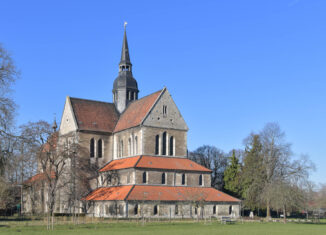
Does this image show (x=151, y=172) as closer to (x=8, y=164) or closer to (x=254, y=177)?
(x=254, y=177)

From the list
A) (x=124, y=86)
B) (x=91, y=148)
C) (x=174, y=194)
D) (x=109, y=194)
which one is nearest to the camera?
(x=174, y=194)

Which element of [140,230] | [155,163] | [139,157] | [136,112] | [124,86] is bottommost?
[140,230]

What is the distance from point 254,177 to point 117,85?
91.9 feet

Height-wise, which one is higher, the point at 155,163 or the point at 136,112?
the point at 136,112

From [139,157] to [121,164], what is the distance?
3.40 meters

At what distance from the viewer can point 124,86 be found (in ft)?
253

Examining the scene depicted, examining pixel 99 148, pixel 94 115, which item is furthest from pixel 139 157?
pixel 94 115

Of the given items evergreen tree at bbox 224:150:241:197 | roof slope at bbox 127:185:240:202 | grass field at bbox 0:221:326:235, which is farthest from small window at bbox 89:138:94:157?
grass field at bbox 0:221:326:235

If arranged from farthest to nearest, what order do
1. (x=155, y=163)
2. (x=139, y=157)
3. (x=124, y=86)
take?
1. (x=124, y=86)
2. (x=139, y=157)
3. (x=155, y=163)

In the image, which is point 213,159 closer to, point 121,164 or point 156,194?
point 121,164

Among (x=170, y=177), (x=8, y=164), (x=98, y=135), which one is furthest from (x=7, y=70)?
(x=98, y=135)

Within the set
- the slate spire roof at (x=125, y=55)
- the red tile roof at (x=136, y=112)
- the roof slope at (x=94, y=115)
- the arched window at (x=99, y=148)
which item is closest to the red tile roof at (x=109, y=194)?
the arched window at (x=99, y=148)

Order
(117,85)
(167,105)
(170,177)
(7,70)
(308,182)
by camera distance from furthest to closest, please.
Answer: (117,85) → (167,105) → (170,177) → (308,182) → (7,70)

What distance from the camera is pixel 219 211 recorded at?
6188 centimetres
